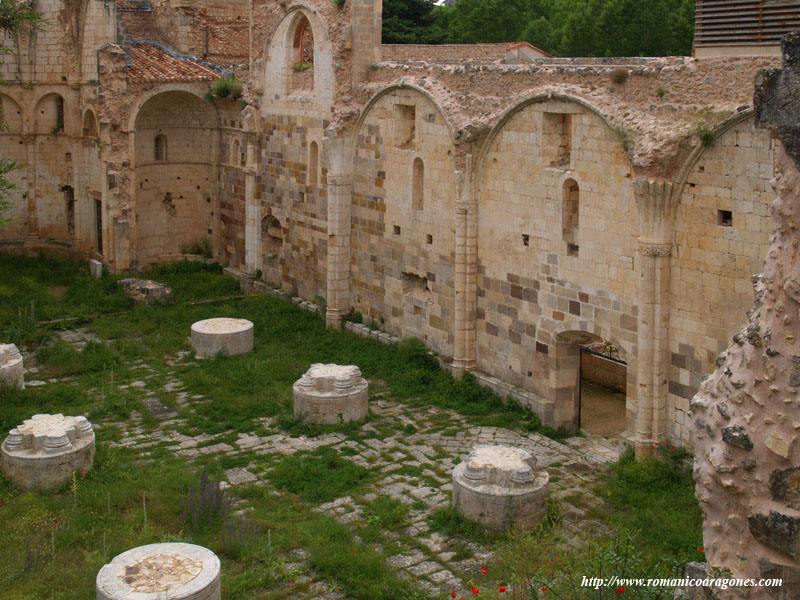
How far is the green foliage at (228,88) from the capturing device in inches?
955

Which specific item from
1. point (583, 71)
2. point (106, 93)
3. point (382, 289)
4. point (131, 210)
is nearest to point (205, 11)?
point (106, 93)

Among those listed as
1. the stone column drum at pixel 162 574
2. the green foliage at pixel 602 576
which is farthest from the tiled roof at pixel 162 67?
the green foliage at pixel 602 576

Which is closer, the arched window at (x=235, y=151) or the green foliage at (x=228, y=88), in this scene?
the green foliage at (x=228, y=88)

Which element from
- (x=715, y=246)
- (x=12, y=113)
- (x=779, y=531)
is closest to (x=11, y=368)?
(x=715, y=246)

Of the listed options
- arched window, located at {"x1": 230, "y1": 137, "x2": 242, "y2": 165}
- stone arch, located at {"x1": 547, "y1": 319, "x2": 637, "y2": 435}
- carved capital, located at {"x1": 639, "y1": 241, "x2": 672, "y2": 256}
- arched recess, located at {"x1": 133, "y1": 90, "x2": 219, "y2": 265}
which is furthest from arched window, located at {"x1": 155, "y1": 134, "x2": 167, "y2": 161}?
carved capital, located at {"x1": 639, "y1": 241, "x2": 672, "y2": 256}

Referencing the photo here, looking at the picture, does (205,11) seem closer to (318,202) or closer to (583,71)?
(318,202)

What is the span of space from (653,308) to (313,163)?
10.1 meters

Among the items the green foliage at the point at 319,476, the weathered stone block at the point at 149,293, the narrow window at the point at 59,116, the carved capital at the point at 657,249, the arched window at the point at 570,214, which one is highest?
the narrow window at the point at 59,116

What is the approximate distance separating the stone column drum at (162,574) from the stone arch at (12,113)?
61.5 ft

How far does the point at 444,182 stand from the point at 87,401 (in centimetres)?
714

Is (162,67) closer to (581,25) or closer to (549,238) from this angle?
(549,238)

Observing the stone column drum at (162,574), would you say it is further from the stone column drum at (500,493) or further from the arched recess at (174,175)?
the arched recess at (174,175)

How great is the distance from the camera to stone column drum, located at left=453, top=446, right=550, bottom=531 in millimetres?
11773

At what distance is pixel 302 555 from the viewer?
1132cm
